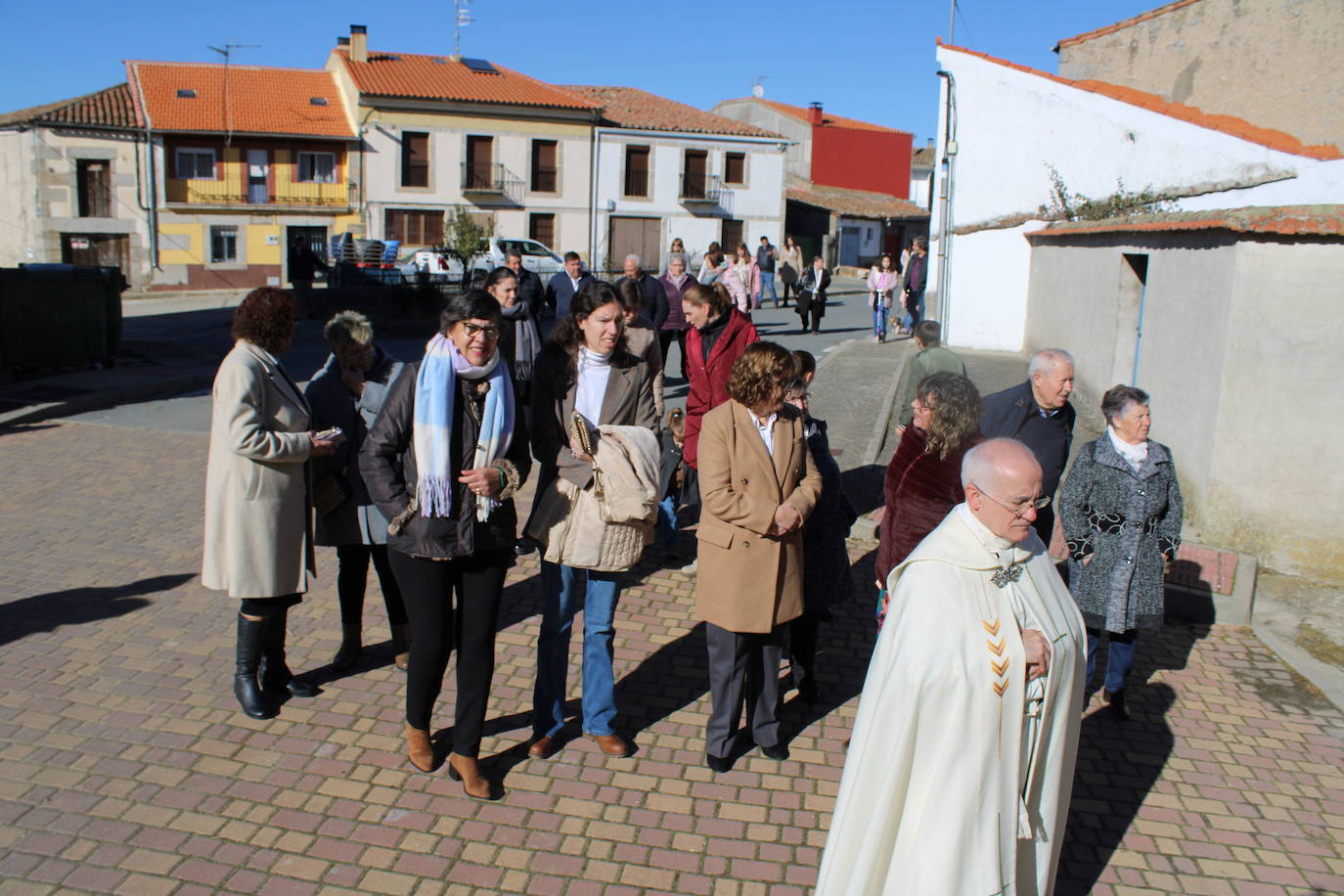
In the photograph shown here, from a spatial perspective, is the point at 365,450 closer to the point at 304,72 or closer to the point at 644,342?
the point at 644,342

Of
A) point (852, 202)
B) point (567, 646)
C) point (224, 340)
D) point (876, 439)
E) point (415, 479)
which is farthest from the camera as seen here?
point (852, 202)

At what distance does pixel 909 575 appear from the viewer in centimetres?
300

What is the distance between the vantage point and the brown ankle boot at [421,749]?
436 centimetres

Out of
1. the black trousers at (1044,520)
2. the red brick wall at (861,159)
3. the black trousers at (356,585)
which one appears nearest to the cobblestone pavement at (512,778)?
the black trousers at (356,585)

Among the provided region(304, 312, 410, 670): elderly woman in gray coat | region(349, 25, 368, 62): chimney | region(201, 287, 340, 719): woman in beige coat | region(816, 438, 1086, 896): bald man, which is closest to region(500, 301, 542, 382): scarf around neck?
region(304, 312, 410, 670): elderly woman in gray coat

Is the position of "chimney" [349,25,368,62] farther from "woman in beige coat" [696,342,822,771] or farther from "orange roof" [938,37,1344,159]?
"woman in beige coat" [696,342,822,771]

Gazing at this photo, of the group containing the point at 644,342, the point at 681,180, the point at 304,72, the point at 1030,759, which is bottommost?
the point at 1030,759

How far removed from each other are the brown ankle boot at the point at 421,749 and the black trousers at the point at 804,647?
67.9 inches

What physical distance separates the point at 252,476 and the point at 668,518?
3.16m

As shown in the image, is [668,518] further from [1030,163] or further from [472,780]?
[1030,163]

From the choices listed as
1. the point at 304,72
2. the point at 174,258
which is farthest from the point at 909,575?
the point at 304,72

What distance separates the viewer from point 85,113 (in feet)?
123

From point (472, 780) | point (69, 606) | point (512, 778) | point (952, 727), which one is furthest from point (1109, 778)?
point (69, 606)

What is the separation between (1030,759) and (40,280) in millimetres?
13900
